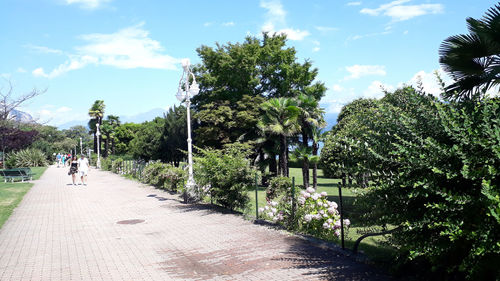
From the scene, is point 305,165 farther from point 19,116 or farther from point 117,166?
point 19,116

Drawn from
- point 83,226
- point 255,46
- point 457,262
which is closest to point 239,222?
point 83,226

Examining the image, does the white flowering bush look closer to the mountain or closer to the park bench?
the park bench

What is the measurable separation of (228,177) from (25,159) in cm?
3651

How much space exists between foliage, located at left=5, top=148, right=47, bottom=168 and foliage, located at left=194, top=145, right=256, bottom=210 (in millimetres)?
33057

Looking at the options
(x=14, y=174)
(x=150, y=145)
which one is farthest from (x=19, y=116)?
(x=150, y=145)

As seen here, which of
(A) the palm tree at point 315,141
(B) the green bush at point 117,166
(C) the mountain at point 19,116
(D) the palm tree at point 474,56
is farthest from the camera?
(B) the green bush at point 117,166

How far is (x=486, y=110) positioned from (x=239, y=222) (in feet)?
21.9

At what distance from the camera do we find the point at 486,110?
4211 millimetres

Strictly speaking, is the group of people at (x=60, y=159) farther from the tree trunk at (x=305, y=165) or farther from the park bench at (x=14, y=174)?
the tree trunk at (x=305, y=165)

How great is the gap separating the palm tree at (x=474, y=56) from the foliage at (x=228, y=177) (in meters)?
5.61

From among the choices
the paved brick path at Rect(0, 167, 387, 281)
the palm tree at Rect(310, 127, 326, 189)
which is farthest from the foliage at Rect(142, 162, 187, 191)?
the palm tree at Rect(310, 127, 326, 189)

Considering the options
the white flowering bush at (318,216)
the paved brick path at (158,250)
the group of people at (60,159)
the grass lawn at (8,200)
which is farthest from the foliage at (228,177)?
the group of people at (60,159)

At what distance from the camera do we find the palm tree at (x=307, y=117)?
28.9m

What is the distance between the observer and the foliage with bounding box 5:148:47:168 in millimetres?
37716
